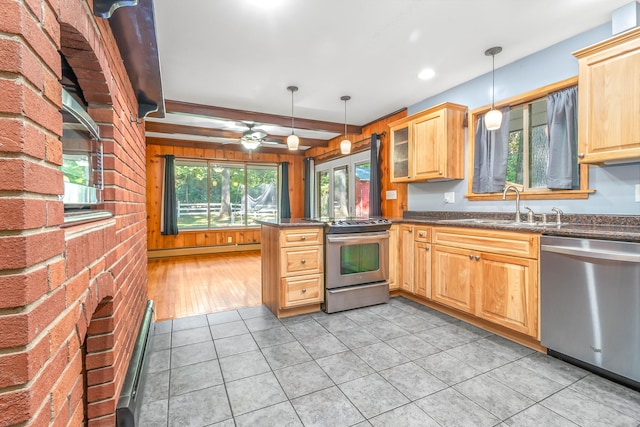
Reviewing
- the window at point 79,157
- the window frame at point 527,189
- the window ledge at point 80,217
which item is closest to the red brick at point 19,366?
the window ledge at point 80,217

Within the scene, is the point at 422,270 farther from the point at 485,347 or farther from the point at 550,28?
the point at 550,28

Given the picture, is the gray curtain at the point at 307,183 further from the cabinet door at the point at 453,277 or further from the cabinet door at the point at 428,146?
the cabinet door at the point at 453,277

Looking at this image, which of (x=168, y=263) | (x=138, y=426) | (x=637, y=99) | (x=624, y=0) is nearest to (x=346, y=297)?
(x=138, y=426)

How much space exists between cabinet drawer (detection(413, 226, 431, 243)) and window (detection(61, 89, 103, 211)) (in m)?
2.76

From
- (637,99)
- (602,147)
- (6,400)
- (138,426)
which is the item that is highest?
(637,99)

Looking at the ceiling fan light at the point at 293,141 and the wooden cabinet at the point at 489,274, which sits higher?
the ceiling fan light at the point at 293,141

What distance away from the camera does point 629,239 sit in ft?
5.70

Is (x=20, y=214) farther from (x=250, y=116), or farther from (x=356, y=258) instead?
(x=250, y=116)

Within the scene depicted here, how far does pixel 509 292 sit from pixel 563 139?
1384 mm

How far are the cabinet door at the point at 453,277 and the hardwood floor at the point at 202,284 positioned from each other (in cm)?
195

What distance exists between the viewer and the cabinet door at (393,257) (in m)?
3.48

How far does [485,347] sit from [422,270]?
100cm

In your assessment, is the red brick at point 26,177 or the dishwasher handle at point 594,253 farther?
the dishwasher handle at point 594,253

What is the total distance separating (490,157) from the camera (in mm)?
3172
